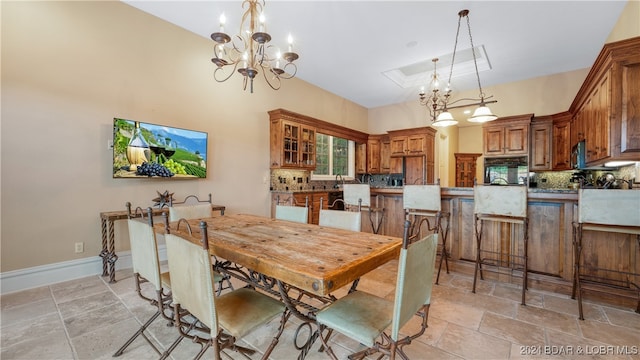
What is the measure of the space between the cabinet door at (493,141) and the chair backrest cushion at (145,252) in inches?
249

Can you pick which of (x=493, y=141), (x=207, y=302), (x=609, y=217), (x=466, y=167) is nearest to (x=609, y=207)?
(x=609, y=217)

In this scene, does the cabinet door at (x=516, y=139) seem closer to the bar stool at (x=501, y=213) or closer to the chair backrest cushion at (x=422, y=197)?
the bar stool at (x=501, y=213)

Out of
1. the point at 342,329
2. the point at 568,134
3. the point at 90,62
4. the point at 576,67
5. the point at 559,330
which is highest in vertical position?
the point at 576,67

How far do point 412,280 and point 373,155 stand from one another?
6.22 meters

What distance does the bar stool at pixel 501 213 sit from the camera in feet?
8.66

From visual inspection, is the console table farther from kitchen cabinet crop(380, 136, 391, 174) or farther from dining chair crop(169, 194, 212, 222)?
kitchen cabinet crop(380, 136, 391, 174)

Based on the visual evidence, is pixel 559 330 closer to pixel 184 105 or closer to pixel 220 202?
pixel 220 202

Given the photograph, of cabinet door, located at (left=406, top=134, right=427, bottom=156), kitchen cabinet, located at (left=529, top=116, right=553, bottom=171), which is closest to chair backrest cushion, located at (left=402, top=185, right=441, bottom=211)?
cabinet door, located at (left=406, top=134, right=427, bottom=156)

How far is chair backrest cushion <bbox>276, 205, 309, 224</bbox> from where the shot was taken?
98.1 inches

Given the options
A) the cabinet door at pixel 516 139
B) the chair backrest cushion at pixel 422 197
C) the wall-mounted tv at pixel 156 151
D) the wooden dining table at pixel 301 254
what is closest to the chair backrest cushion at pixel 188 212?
the wooden dining table at pixel 301 254

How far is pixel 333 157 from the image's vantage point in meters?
6.66

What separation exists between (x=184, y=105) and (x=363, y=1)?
9.07ft

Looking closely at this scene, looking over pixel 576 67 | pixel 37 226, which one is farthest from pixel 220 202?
pixel 576 67

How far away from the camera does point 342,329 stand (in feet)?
4.21
